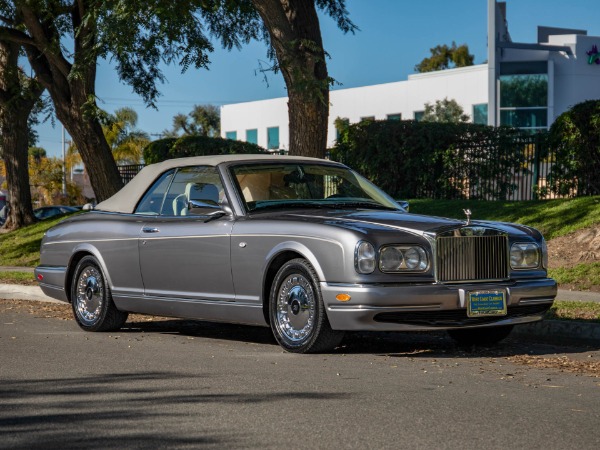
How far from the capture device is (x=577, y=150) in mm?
19969

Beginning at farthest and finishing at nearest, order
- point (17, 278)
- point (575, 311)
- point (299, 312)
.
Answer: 1. point (17, 278)
2. point (575, 311)
3. point (299, 312)

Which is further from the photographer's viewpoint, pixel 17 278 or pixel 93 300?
pixel 17 278

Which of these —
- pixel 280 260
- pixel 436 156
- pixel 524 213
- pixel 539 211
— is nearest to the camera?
pixel 280 260

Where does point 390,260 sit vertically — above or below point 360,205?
below

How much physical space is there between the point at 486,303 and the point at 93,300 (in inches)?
165

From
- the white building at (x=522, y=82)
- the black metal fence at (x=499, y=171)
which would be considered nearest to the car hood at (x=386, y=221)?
the black metal fence at (x=499, y=171)

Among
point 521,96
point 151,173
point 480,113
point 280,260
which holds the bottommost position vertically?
point 280,260

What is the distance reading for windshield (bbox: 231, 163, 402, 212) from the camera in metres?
9.73

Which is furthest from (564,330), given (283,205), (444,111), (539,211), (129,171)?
(444,111)

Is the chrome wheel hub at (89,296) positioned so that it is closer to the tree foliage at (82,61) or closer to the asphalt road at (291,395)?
the asphalt road at (291,395)

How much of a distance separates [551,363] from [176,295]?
3406 millimetres

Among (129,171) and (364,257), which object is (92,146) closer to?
(129,171)

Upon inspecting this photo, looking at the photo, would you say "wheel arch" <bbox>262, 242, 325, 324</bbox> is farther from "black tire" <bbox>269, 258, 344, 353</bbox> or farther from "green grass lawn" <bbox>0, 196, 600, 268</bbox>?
"green grass lawn" <bbox>0, 196, 600, 268</bbox>

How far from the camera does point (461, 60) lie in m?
90.3
